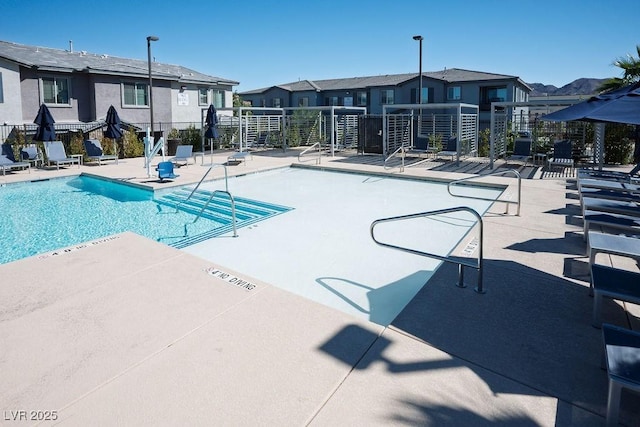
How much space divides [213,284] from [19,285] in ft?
7.01

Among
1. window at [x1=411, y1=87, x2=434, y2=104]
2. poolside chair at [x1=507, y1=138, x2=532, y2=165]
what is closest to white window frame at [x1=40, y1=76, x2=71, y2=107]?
poolside chair at [x1=507, y1=138, x2=532, y2=165]

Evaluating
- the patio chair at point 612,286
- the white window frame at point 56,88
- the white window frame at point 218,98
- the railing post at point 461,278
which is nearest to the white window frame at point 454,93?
the white window frame at point 218,98

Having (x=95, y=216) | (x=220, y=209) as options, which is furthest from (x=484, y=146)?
(x=95, y=216)

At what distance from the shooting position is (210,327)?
146 inches

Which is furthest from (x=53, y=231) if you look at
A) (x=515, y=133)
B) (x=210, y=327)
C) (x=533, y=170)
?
(x=515, y=133)

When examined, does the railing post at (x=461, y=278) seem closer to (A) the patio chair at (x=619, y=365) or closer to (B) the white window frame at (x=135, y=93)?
(A) the patio chair at (x=619, y=365)

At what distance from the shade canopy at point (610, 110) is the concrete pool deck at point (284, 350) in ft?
5.83

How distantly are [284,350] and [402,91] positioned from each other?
34.7 meters

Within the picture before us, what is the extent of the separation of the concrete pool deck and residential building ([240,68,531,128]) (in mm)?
29369

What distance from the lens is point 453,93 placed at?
33594mm

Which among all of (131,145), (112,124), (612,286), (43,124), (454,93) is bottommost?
(612,286)

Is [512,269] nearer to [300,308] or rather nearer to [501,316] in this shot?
[501,316]

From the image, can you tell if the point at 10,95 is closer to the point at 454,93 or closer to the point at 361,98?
the point at 361,98

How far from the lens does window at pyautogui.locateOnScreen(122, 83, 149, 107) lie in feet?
72.0
